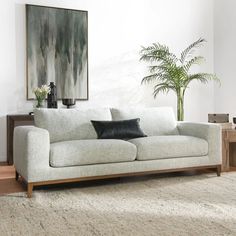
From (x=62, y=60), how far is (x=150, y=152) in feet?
7.32

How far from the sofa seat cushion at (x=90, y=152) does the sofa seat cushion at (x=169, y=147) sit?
10 centimetres

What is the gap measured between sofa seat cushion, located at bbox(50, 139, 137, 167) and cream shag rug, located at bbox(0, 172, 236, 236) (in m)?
0.27

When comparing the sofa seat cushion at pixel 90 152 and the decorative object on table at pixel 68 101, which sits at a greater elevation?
the decorative object on table at pixel 68 101

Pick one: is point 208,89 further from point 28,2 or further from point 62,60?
point 28,2

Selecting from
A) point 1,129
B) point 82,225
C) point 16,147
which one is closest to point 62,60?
point 1,129

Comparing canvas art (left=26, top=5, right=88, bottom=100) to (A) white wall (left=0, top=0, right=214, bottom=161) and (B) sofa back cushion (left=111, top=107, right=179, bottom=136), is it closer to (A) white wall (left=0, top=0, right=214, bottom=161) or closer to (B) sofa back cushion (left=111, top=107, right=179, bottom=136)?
(A) white wall (left=0, top=0, right=214, bottom=161)

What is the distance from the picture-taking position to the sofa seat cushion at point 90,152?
318 cm

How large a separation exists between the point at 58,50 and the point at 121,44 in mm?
1001

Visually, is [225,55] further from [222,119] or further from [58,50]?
[58,50]

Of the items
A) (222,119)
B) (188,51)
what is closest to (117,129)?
(222,119)

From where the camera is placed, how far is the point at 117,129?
12.4 feet

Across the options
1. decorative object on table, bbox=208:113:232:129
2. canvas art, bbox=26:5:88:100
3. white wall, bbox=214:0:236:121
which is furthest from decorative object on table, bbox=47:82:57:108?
white wall, bbox=214:0:236:121

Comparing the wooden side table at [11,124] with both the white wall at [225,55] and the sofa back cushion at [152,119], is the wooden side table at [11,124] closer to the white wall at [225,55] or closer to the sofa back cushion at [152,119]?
the sofa back cushion at [152,119]

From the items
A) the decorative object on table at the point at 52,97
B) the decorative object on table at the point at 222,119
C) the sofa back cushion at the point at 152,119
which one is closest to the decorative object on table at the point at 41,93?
the decorative object on table at the point at 52,97
